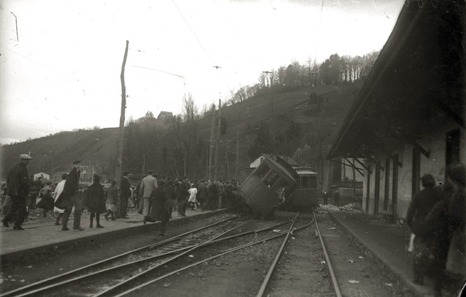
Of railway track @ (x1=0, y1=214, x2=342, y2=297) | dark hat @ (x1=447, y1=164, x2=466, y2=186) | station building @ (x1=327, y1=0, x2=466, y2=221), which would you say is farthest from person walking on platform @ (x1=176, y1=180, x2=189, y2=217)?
dark hat @ (x1=447, y1=164, x2=466, y2=186)

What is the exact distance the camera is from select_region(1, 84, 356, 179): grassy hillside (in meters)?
97.0

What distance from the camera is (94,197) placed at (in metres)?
13.3

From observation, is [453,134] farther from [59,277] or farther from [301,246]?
[59,277]

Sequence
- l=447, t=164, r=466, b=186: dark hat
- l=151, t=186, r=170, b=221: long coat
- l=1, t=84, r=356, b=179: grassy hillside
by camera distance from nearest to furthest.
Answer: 1. l=447, t=164, r=466, b=186: dark hat
2. l=151, t=186, r=170, b=221: long coat
3. l=1, t=84, r=356, b=179: grassy hillside

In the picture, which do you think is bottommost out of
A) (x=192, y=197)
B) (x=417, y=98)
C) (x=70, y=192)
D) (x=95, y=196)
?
(x=192, y=197)

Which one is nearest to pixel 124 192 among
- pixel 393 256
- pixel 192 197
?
pixel 192 197

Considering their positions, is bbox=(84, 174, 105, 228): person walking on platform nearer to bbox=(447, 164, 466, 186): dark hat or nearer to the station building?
the station building

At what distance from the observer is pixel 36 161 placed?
8488 centimetres

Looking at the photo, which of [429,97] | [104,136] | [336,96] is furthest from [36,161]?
[429,97]

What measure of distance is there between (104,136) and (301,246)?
10995 centimetres

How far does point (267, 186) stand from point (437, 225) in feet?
55.8

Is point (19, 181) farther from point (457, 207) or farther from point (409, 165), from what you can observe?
point (409, 165)

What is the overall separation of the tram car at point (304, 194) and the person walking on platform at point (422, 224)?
23.1m

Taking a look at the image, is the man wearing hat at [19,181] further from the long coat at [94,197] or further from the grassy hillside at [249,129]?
the grassy hillside at [249,129]
